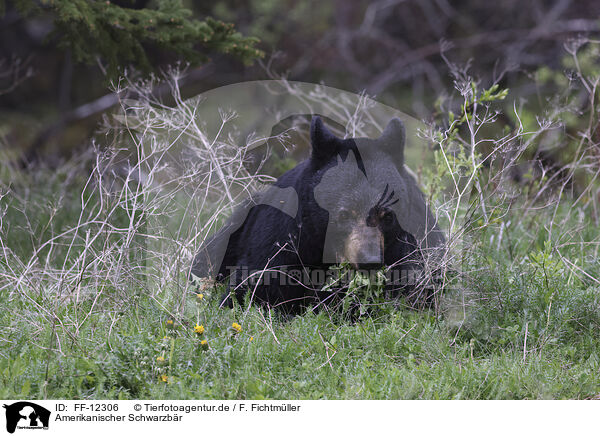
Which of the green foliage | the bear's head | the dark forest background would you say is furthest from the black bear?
the dark forest background

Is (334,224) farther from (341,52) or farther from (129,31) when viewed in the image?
(341,52)

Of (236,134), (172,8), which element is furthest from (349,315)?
(172,8)

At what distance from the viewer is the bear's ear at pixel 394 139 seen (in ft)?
13.5

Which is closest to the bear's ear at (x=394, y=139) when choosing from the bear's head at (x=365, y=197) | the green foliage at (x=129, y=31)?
the bear's head at (x=365, y=197)

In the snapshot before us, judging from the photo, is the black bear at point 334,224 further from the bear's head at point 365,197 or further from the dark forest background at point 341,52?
the dark forest background at point 341,52

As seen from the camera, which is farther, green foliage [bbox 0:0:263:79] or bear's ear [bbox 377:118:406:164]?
green foliage [bbox 0:0:263:79]

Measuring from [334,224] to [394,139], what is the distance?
27.0 inches

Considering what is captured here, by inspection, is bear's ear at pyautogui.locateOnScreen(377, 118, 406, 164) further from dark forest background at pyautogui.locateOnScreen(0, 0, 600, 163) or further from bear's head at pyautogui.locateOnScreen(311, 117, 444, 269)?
dark forest background at pyautogui.locateOnScreen(0, 0, 600, 163)

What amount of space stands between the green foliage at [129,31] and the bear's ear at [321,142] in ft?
4.87

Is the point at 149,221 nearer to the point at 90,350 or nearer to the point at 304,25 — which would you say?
the point at 90,350

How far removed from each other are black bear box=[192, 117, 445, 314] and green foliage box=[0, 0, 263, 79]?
4.82 feet

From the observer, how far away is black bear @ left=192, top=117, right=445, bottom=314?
12.7 feet

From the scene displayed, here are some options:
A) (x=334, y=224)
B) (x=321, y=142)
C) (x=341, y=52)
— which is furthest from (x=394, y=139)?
(x=341, y=52)

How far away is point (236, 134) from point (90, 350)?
2787 millimetres
